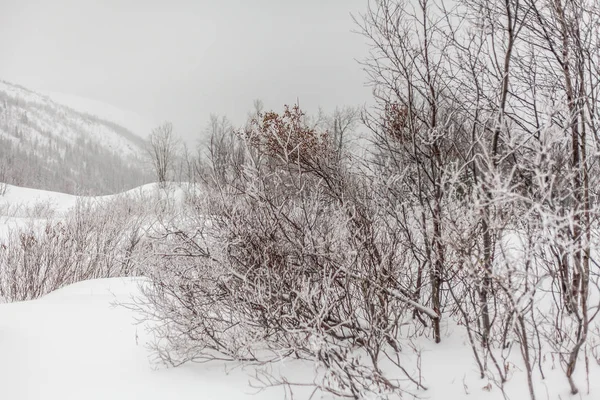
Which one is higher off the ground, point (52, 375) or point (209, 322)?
point (209, 322)

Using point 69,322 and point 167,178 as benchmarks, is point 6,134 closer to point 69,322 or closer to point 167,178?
point 167,178

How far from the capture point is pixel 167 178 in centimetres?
3416

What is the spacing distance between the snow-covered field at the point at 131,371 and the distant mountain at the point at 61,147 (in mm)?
84290

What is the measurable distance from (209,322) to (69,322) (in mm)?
2474

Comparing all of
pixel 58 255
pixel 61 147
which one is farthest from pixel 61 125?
pixel 58 255

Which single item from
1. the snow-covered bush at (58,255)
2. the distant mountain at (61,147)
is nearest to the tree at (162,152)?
the snow-covered bush at (58,255)

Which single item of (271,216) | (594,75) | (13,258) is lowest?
(13,258)

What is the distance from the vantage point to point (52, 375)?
4066 mm

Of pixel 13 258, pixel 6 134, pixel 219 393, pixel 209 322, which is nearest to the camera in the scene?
pixel 219 393

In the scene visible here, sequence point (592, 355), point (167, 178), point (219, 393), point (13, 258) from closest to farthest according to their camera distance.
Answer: point (592, 355)
point (219, 393)
point (13, 258)
point (167, 178)

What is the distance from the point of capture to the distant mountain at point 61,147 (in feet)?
314

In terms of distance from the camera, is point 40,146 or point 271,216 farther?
point 40,146

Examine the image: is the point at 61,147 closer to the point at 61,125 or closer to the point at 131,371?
the point at 61,125

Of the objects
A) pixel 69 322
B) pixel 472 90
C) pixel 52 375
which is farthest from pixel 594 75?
pixel 69 322
